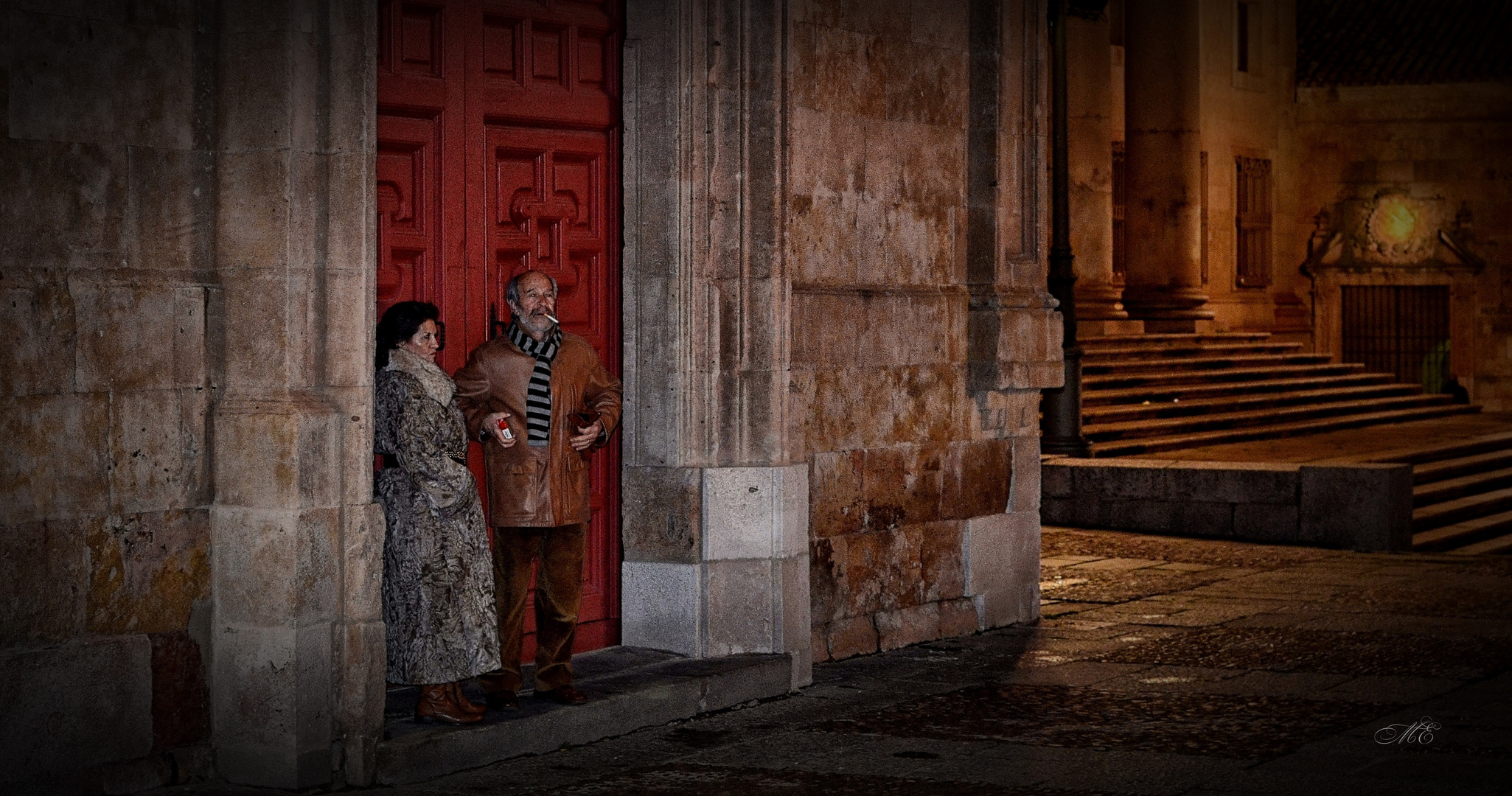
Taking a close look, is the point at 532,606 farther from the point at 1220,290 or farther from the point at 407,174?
the point at 1220,290

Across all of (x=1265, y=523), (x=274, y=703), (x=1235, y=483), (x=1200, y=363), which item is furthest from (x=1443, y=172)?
(x=274, y=703)

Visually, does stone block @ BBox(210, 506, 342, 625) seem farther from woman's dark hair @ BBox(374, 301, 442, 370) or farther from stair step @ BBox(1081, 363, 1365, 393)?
stair step @ BBox(1081, 363, 1365, 393)

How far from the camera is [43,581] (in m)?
7.01

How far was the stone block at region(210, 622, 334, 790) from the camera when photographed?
734 centimetres

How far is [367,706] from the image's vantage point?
24.7ft

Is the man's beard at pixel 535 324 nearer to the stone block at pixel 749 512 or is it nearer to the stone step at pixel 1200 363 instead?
the stone block at pixel 749 512

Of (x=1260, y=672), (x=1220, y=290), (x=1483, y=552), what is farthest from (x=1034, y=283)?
(x=1220, y=290)

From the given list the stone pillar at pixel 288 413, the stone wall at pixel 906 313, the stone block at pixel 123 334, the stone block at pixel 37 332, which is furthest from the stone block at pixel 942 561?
the stone block at pixel 37 332

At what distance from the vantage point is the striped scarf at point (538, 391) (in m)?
8.40

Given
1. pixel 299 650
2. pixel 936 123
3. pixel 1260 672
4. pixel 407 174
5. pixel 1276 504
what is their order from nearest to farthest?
pixel 299 650 → pixel 407 174 → pixel 1260 672 → pixel 936 123 → pixel 1276 504

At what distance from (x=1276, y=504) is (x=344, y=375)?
32.4ft

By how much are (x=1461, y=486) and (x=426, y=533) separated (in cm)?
1335

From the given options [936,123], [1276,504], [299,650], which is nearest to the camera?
[299,650]

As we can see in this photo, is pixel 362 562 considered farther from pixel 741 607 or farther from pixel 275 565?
pixel 741 607
